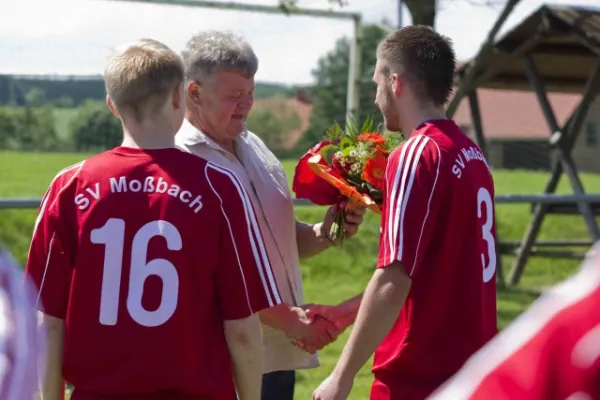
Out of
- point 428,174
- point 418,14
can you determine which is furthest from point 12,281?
point 418,14

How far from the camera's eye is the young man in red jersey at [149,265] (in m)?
2.91

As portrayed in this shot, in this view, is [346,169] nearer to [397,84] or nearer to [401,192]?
[397,84]

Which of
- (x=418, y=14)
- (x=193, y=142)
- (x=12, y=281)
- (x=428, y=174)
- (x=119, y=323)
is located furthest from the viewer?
(x=418, y=14)

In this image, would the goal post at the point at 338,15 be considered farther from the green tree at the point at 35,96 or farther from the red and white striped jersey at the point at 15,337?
the red and white striped jersey at the point at 15,337

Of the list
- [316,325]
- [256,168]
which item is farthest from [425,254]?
[256,168]

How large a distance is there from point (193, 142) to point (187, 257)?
3.12ft

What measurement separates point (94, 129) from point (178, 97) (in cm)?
994

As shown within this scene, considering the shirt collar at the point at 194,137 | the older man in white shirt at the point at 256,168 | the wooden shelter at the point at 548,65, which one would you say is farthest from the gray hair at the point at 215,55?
the wooden shelter at the point at 548,65

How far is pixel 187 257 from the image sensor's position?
2.93 metres

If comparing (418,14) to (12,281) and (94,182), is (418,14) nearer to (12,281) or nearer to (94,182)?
(94,182)

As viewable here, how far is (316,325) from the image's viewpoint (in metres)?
3.96

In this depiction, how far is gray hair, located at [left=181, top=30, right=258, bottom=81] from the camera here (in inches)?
148

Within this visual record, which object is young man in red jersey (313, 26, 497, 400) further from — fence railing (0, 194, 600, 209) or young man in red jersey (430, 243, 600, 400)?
fence railing (0, 194, 600, 209)

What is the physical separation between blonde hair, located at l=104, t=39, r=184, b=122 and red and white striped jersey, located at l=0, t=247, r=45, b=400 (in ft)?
4.92
